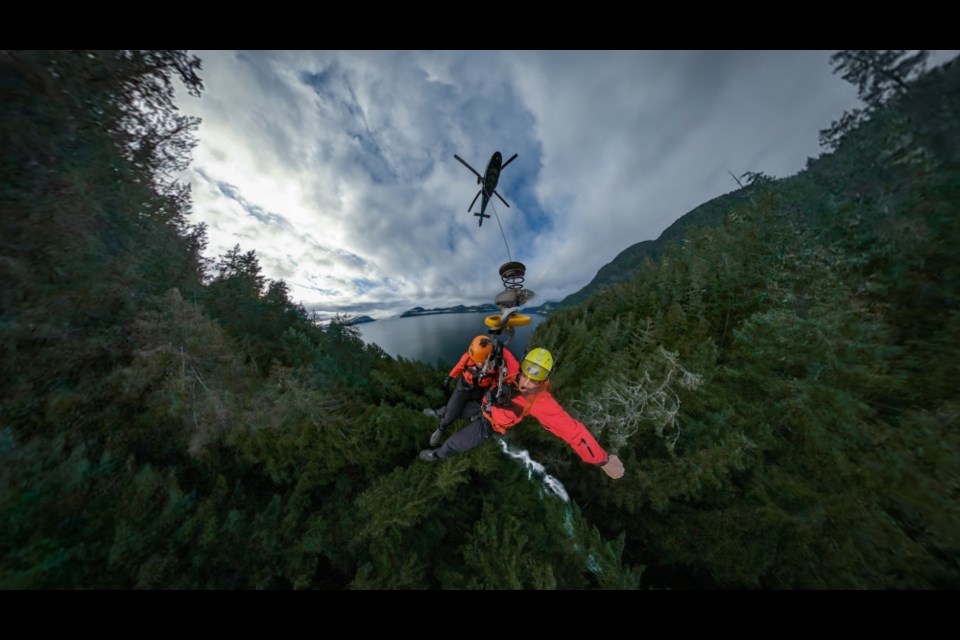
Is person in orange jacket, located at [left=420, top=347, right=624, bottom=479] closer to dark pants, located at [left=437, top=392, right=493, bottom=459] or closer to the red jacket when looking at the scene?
the red jacket

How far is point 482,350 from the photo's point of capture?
14.7 ft

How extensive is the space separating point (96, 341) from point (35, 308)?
158 cm

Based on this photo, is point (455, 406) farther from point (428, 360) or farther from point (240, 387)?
point (240, 387)

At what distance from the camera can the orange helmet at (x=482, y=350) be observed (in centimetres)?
446

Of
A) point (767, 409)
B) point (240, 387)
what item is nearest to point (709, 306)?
point (767, 409)

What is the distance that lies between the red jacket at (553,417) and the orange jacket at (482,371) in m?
0.05

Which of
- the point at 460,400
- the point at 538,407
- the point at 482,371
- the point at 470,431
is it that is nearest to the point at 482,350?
the point at 482,371

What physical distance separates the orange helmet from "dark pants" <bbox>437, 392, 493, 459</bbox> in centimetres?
167

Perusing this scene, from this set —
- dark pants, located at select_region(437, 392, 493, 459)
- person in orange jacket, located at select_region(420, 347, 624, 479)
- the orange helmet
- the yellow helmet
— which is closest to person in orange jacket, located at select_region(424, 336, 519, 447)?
the orange helmet

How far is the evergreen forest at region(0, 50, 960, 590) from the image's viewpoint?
139 inches

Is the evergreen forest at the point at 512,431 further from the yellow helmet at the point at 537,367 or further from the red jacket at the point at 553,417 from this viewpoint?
the yellow helmet at the point at 537,367

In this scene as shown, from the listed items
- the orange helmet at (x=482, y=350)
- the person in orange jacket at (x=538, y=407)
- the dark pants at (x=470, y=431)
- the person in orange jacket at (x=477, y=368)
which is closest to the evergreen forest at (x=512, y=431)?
the dark pants at (x=470, y=431)

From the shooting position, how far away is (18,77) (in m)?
4.00

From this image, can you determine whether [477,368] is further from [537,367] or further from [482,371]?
[537,367]
